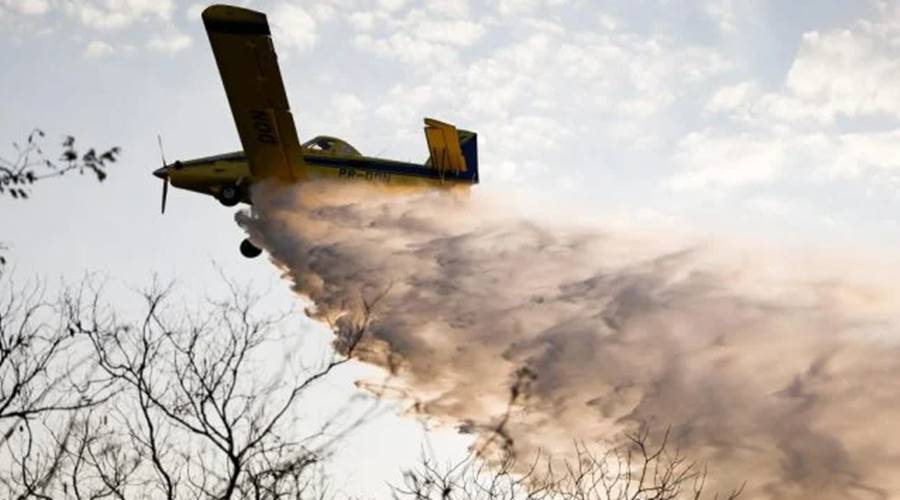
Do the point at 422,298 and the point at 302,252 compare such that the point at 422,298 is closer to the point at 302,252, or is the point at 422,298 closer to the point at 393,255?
the point at 393,255

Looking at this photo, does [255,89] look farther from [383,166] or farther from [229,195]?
[383,166]

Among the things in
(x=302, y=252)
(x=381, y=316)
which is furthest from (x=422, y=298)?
(x=302, y=252)

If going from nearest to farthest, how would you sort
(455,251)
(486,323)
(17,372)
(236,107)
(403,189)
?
1. (17,372)
2. (486,323)
3. (455,251)
4. (236,107)
5. (403,189)

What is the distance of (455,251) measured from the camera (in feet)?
70.7

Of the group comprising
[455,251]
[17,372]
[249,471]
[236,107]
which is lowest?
[249,471]

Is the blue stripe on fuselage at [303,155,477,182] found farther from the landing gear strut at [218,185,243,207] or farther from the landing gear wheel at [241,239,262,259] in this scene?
the landing gear wheel at [241,239,262,259]

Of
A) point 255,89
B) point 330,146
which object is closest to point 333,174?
point 330,146

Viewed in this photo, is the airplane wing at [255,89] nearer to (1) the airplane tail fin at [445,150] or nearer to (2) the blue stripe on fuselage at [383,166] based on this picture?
(2) the blue stripe on fuselage at [383,166]

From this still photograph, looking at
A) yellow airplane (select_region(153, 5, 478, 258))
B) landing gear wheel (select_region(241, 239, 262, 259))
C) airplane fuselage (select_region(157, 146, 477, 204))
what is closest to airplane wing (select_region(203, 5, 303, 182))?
A: yellow airplane (select_region(153, 5, 478, 258))

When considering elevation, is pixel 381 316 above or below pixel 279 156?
below

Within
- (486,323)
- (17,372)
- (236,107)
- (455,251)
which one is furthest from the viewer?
(236,107)

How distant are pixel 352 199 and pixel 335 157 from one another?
1475 mm

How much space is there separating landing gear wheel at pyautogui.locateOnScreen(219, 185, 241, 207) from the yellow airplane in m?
0.03

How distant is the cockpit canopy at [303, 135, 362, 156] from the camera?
82.7ft
